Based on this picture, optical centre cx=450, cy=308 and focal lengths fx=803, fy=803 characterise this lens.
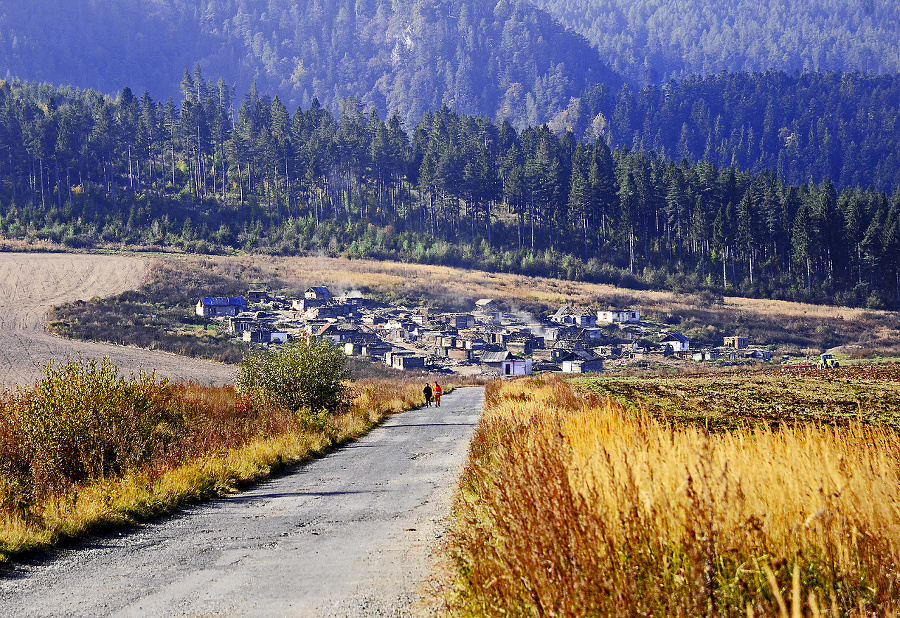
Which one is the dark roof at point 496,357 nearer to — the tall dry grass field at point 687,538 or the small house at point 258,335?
the small house at point 258,335

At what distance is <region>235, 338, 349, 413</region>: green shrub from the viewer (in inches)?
1218

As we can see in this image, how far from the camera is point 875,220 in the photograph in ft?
414

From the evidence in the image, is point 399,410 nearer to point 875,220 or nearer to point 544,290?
point 544,290

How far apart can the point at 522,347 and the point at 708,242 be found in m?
53.3

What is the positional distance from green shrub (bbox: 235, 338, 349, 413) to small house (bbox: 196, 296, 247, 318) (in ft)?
207

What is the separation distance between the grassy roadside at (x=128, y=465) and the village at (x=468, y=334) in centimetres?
6138

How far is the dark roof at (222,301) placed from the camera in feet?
308

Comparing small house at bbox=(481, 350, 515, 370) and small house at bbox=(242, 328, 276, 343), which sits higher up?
small house at bbox=(242, 328, 276, 343)

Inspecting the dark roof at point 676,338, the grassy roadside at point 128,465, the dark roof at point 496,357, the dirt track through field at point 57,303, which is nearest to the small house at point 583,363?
the dark roof at point 496,357

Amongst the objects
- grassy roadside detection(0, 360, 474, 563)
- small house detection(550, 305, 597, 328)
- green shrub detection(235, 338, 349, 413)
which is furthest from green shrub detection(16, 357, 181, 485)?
small house detection(550, 305, 597, 328)

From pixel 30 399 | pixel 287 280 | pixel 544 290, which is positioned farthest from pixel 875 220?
pixel 30 399

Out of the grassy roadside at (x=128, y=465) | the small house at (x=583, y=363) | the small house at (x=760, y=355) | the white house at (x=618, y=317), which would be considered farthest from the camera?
the white house at (x=618, y=317)

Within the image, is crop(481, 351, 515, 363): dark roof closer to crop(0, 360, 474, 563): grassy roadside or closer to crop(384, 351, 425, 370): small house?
crop(384, 351, 425, 370): small house

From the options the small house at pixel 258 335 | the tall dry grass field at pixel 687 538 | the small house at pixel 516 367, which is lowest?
the small house at pixel 516 367
